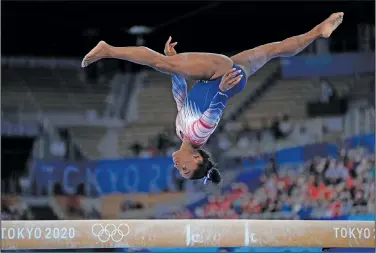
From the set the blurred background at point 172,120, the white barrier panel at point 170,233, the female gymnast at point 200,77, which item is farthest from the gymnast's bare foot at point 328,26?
the blurred background at point 172,120

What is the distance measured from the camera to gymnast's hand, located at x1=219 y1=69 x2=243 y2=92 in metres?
4.98

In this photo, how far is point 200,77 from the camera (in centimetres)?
517

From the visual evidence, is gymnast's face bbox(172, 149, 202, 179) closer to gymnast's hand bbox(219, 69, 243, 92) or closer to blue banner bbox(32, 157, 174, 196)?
gymnast's hand bbox(219, 69, 243, 92)

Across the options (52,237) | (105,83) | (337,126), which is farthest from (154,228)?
(105,83)

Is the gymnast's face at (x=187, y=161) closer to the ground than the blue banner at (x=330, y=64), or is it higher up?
closer to the ground

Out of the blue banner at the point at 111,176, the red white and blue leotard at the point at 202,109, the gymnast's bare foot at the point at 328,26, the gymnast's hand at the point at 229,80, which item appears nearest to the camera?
the gymnast's hand at the point at 229,80

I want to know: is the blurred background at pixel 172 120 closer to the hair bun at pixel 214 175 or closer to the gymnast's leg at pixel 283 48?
the hair bun at pixel 214 175

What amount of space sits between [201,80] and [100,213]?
8.32 m

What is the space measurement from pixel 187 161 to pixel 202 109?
17.1 inches

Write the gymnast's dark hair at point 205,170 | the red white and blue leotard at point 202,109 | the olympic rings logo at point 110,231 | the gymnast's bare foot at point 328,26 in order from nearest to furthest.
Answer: the red white and blue leotard at point 202,109 → the gymnast's dark hair at point 205,170 → the gymnast's bare foot at point 328,26 → the olympic rings logo at point 110,231

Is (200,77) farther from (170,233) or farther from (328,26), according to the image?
(170,233)

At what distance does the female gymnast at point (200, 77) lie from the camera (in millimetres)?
5008

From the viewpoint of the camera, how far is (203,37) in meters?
14.2

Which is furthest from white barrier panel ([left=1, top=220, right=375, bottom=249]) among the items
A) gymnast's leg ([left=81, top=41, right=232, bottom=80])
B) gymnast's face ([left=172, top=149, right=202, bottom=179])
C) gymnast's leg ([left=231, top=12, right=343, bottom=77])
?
gymnast's leg ([left=81, top=41, right=232, bottom=80])
